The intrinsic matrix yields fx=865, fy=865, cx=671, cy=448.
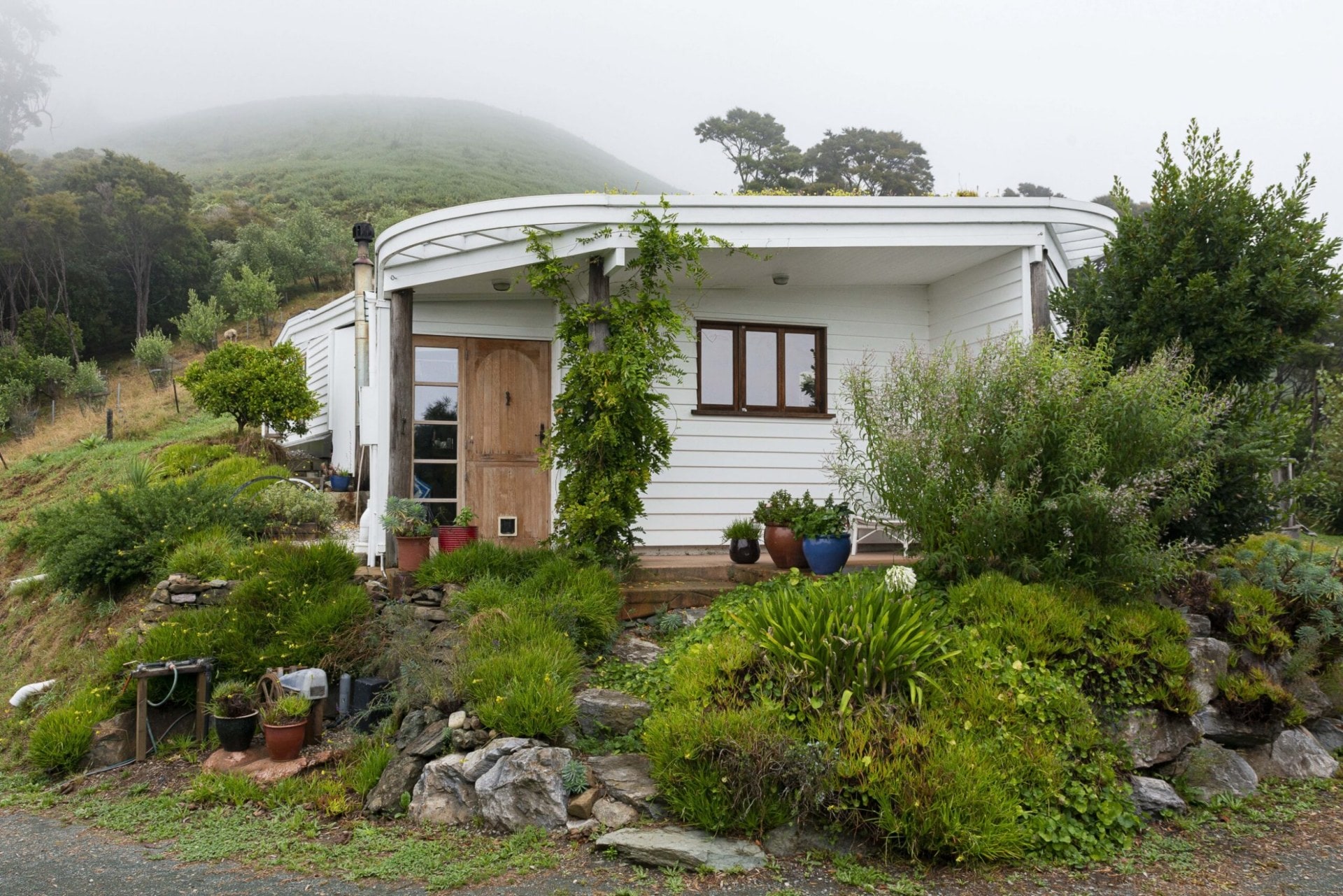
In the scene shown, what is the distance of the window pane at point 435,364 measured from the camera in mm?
8125

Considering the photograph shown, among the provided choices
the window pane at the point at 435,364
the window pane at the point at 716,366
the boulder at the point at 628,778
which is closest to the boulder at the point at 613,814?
the boulder at the point at 628,778

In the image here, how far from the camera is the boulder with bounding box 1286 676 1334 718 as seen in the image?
5426 millimetres

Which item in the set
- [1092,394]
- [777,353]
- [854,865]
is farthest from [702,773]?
[777,353]

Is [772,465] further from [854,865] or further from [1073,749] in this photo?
[854,865]

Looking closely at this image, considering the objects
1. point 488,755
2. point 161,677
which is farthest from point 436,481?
point 488,755

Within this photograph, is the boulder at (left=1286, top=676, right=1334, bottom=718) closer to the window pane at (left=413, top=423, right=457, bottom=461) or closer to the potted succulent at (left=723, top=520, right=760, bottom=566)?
the potted succulent at (left=723, top=520, right=760, bottom=566)

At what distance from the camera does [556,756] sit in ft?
13.8

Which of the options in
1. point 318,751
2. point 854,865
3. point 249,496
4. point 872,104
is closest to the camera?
point 854,865

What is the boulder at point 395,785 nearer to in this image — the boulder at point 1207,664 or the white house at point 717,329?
the white house at point 717,329

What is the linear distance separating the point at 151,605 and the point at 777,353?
5.74 meters

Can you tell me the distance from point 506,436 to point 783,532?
310cm

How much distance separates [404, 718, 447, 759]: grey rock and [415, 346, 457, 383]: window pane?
4.15m

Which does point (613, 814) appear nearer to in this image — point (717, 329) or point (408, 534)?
point (408, 534)

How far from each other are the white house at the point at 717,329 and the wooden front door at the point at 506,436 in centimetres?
2
